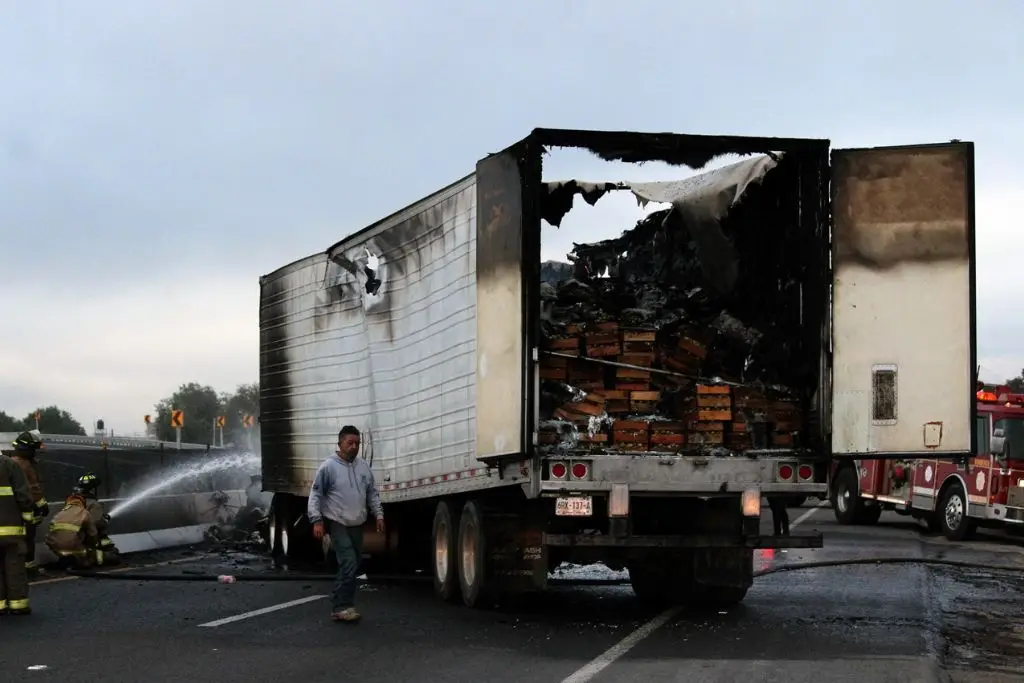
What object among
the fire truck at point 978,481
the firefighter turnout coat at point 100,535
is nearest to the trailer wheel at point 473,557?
the firefighter turnout coat at point 100,535

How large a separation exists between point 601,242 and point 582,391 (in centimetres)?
231

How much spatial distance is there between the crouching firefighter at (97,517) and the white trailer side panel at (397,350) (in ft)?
8.39

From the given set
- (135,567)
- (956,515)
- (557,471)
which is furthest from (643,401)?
(956,515)

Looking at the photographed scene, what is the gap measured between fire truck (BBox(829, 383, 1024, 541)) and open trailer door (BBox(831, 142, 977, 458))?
9293mm

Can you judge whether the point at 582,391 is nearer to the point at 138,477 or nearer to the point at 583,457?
the point at 583,457

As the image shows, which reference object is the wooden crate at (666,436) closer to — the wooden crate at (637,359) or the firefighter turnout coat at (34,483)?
the wooden crate at (637,359)

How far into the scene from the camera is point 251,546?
23.5m

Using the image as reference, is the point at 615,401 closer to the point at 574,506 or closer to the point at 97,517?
the point at 574,506

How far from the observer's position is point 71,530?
1786 centimetres

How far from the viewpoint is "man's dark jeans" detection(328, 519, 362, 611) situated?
485 inches

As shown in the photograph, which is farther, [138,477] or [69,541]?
[138,477]

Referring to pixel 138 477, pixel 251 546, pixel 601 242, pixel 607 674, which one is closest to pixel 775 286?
pixel 601 242

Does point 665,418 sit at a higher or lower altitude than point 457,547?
higher

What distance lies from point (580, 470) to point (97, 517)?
8.34 metres
